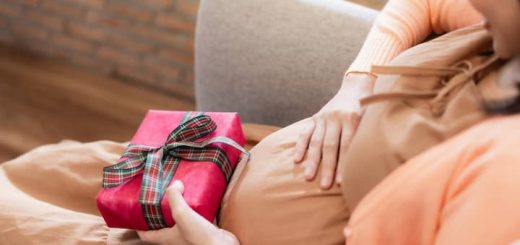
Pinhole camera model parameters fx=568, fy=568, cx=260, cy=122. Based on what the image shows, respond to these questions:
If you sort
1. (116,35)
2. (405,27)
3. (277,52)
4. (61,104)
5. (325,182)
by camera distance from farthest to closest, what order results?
(116,35)
(61,104)
(277,52)
(405,27)
(325,182)

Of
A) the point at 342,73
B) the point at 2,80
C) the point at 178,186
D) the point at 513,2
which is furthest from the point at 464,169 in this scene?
the point at 2,80

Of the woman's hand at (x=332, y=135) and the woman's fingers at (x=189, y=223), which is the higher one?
the woman's hand at (x=332, y=135)

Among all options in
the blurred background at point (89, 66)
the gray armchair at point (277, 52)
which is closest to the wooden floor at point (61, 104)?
the blurred background at point (89, 66)

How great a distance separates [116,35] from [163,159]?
1523mm

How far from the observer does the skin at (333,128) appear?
2.13 feet

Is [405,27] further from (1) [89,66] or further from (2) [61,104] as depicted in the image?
(1) [89,66]

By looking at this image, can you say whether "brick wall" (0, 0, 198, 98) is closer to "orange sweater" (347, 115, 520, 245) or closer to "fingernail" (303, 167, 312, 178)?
"fingernail" (303, 167, 312, 178)

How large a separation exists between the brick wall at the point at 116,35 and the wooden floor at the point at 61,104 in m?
0.06

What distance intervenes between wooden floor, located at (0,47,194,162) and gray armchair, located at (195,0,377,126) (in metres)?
0.85

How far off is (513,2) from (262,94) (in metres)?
0.69

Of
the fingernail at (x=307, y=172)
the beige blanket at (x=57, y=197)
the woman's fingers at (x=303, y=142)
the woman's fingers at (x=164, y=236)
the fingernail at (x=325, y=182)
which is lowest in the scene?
the woman's fingers at (x=164, y=236)

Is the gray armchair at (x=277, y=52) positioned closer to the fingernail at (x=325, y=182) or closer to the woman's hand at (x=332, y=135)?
the woman's hand at (x=332, y=135)

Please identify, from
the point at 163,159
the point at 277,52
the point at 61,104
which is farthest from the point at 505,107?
the point at 61,104

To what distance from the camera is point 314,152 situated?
88 centimetres
